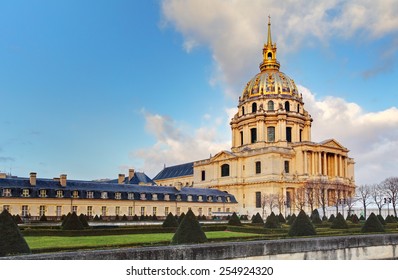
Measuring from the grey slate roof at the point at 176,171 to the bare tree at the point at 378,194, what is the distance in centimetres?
4177

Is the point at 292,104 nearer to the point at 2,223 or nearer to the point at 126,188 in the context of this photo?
the point at 126,188

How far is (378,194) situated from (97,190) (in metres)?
37.4

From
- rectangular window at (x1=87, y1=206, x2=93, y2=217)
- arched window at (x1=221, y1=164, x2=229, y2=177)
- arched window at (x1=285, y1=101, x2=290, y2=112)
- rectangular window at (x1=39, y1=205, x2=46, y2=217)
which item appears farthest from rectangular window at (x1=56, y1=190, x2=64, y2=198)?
arched window at (x1=285, y1=101, x2=290, y2=112)

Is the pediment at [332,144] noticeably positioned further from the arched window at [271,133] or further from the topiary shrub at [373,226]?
the topiary shrub at [373,226]

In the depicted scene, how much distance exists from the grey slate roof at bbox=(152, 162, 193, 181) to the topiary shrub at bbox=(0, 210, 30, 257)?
84725mm

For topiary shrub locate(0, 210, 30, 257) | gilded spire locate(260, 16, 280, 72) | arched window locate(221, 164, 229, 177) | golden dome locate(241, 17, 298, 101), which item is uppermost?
gilded spire locate(260, 16, 280, 72)

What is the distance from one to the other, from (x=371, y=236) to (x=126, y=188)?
42.1 meters

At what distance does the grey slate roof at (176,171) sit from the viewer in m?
101

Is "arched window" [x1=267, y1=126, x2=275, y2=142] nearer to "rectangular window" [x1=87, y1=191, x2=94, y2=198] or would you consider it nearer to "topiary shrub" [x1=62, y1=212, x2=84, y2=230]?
"rectangular window" [x1=87, y1=191, x2=94, y2=198]

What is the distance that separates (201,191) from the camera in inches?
2650

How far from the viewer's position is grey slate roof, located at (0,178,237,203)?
47.8m

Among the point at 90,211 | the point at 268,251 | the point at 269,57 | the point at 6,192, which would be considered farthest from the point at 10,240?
the point at 269,57

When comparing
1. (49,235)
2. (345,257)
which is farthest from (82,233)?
(345,257)

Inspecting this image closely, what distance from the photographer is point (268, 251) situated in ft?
51.0
